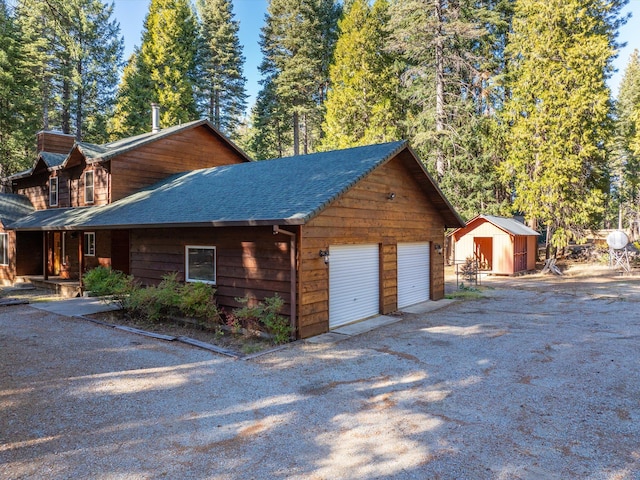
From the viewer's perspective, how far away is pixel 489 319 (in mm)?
9969

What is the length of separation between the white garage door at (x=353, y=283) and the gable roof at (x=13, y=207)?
1471 cm

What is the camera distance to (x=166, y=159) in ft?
51.9

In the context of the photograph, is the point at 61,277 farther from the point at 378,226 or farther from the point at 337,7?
the point at 337,7

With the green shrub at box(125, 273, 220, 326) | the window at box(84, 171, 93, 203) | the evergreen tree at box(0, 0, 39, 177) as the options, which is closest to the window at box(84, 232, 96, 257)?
the window at box(84, 171, 93, 203)

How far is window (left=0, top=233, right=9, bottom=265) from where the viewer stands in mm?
16717

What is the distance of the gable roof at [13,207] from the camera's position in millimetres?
16875

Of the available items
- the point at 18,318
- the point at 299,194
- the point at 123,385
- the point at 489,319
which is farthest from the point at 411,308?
the point at 18,318

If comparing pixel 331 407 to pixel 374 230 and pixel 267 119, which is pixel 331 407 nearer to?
pixel 374 230

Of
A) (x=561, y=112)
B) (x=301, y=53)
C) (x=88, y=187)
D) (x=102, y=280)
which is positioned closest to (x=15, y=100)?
(x=88, y=187)

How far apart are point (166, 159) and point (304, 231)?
404 inches

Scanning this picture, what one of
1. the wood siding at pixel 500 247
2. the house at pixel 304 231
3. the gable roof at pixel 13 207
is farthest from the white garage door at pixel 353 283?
the gable roof at pixel 13 207

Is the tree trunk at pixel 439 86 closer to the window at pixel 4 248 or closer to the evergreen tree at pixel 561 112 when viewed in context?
the evergreen tree at pixel 561 112

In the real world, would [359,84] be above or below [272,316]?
above

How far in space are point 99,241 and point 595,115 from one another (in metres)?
22.9
